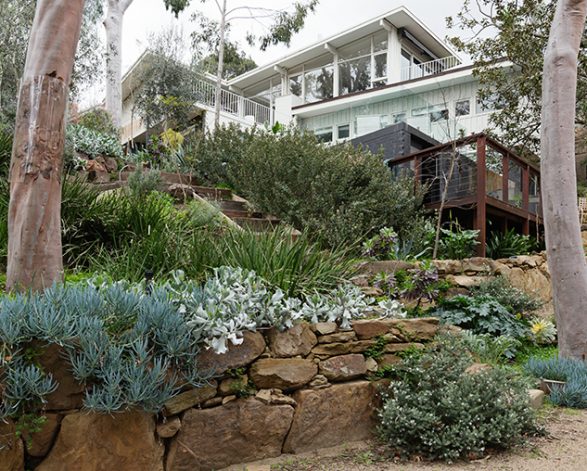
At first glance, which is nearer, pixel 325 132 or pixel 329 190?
pixel 329 190

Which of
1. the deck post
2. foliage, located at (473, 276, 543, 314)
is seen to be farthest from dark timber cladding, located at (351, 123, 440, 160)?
foliage, located at (473, 276, 543, 314)

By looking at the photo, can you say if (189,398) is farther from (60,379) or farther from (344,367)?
(344,367)

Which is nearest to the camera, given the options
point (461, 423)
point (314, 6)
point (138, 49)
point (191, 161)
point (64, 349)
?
point (64, 349)

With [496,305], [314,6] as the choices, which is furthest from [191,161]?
[314,6]

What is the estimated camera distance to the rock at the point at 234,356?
300 cm

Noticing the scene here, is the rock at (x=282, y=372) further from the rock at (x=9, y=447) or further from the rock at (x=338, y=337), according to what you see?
the rock at (x=9, y=447)

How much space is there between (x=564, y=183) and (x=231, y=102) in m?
18.3

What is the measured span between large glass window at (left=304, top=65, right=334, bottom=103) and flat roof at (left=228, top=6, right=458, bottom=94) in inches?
27.9

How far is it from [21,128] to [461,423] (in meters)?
3.76

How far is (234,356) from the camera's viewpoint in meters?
3.11

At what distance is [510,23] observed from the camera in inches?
447

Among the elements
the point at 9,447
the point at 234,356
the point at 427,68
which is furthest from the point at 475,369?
the point at 427,68

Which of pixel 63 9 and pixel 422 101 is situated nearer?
pixel 63 9

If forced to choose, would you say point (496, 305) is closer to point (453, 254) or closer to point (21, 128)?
point (453, 254)
